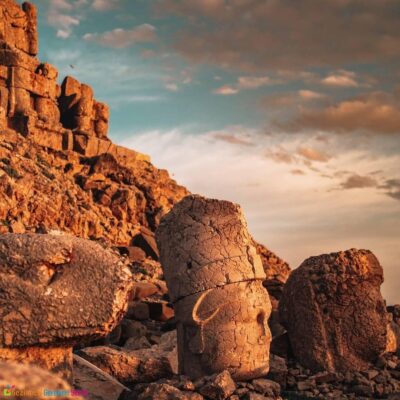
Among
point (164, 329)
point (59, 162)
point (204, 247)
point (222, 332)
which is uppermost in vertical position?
point (59, 162)

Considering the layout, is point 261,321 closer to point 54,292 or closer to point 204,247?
point 204,247

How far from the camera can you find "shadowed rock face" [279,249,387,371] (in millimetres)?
7719

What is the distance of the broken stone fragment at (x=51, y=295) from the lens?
12.4 feet

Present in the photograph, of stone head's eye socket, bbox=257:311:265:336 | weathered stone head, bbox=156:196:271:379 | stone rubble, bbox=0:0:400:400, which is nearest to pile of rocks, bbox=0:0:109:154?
stone rubble, bbox=0:0:400:400

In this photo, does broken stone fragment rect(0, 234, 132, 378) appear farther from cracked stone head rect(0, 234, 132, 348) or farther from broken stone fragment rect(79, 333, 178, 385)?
broken stone fragment rect(79, 333, 178, 385)

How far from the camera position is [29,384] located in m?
1.59

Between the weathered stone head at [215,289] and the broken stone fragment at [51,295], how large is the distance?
2.24 meters

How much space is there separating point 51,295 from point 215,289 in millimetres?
2668

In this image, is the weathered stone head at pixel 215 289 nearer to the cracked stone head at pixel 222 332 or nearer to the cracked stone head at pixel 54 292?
the cracked stone head at pixel 222 332

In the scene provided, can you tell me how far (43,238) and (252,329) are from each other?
123 inches

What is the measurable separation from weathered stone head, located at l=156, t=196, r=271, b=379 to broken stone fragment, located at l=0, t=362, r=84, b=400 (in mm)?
4445

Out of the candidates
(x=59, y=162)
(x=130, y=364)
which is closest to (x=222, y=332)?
(x=130, y=364)

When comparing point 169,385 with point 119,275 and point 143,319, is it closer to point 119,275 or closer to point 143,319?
point 119,275

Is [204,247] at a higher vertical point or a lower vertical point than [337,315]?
Result: higher
